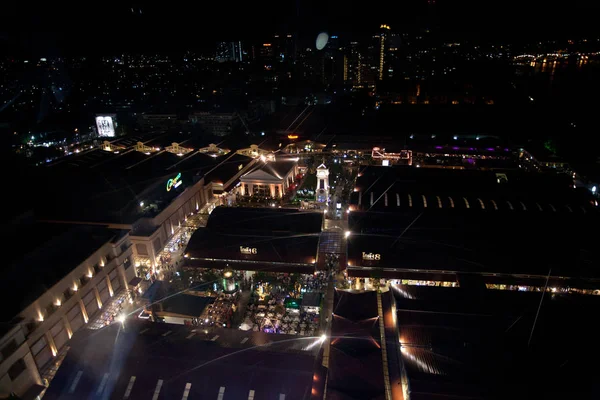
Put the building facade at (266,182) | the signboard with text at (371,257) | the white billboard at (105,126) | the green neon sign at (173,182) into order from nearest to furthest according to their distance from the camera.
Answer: the signboard with text at (371,257) < the green neon sign at (173,182) < the building facade at (266,182) < the white billboard at (105,126)

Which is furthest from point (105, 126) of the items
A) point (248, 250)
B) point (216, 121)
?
point (248, 250)

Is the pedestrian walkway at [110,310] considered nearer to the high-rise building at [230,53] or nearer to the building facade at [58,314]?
the building facade at [58,314]

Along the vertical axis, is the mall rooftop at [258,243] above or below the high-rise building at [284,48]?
below

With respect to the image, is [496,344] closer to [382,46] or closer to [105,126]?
[105,126]

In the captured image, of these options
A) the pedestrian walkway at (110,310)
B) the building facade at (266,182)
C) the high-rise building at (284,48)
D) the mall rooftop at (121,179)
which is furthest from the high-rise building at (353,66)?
the pedestrian walkway at (110,310)

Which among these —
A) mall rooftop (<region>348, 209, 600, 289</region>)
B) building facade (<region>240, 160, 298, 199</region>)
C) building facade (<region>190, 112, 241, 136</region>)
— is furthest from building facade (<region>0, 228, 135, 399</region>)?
building facade (<region>190, 112, 241, 136</region>)

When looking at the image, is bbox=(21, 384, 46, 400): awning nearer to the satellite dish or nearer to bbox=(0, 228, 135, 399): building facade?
bbox=(0, 228, 135, 399): building facade
